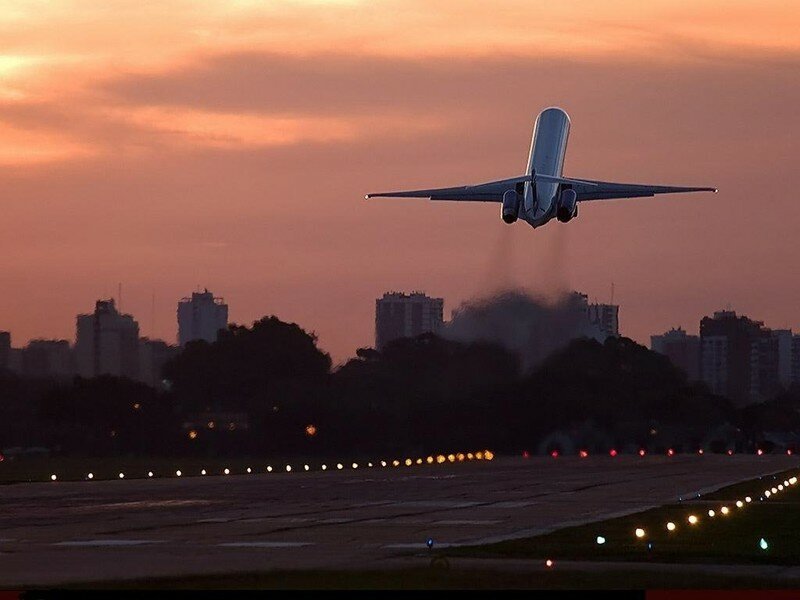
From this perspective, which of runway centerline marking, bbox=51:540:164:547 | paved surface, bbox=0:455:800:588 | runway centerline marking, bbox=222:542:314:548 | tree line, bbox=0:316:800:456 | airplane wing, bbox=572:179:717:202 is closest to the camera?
paved surface, bbox=0:455:800:588

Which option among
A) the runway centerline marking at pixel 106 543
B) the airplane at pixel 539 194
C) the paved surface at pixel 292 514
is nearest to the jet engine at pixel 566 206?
the airplane at pixel 539 194

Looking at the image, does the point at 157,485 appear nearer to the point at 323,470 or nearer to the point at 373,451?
the point at 323,470

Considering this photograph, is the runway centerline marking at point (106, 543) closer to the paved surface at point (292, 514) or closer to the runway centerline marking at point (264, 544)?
the paved surface at point (292, 514)

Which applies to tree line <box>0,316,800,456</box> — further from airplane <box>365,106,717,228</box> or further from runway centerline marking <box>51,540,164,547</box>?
runway centerline marking <box>51,540,164,547</box>

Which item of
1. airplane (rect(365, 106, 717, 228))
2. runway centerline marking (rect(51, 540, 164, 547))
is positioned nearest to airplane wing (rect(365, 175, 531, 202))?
airplane (rect(365, 106, 717, 228))

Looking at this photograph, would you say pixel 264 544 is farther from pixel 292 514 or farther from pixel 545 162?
pixel 545 162
